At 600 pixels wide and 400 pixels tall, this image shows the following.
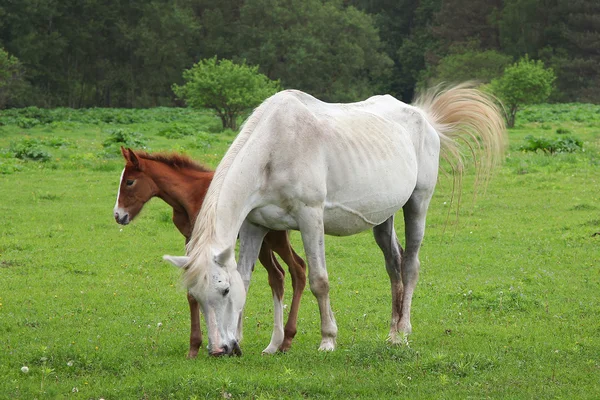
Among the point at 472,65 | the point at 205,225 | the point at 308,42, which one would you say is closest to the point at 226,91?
the point at 205,225

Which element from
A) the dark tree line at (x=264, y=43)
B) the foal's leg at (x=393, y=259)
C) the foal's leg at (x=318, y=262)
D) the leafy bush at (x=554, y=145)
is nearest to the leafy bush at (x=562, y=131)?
the leafy bush at (x=554, y=145)

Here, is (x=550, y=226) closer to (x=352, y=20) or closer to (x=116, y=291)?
(x=116, y=291)

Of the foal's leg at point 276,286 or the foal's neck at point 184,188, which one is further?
the foal's neck at point 184,188

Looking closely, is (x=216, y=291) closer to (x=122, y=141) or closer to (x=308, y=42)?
(x=122, y=141)

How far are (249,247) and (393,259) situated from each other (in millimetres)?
1736

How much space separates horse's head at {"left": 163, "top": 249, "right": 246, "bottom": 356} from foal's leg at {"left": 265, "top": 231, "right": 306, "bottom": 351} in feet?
3.40

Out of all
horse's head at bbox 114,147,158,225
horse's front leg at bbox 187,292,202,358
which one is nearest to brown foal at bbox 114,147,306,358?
horse's head at bbox 114,147,158,225

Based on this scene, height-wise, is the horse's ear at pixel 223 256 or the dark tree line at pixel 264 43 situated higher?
the horse's ear at pixel 223 256

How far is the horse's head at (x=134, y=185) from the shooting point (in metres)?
7.48

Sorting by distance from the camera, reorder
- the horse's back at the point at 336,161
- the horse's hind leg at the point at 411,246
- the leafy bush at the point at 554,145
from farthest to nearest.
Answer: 1. the leafy bush at the point at 554,145
2. the horse's hind leg at the point at 411,246
3. the horse's back at the point at 336,161

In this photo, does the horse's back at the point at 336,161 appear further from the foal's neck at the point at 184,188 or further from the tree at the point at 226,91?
the tree at the point at 226,91

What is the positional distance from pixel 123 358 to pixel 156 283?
3.62m

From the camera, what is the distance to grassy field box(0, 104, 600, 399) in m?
5.99

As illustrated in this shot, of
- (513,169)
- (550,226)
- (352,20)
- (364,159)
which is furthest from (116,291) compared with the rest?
(352,20)
